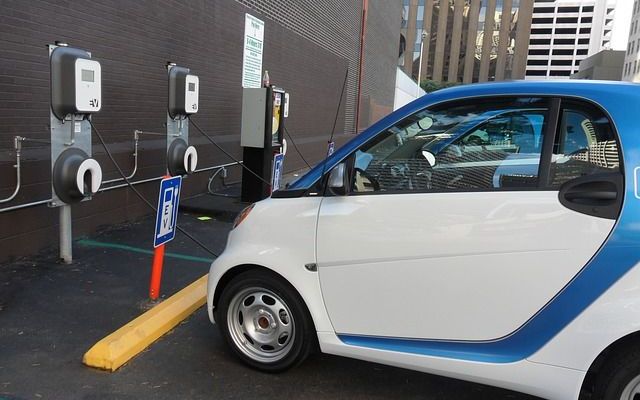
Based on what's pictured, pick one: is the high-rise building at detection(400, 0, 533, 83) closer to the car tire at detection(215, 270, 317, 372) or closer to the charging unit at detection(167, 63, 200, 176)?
the charging unit at detection(167, 63, 200, 176)

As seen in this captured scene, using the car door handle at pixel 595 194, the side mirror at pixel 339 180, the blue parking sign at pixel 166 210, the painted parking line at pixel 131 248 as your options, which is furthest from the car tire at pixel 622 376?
the painted parking line at pixel 131 248

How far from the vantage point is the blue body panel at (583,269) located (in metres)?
2.45

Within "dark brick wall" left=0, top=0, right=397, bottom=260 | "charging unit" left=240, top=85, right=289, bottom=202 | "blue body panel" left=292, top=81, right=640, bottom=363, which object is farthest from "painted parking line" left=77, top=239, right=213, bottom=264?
"blue body panel" left=292, top=81, right=640, bottom=363

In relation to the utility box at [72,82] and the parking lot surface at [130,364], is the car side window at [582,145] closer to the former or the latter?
the parking lot surface at [130,364]

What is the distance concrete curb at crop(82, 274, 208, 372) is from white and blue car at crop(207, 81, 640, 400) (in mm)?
809

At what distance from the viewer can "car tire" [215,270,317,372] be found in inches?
128

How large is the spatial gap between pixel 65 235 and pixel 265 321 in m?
2.71

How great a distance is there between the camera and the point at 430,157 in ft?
9.91

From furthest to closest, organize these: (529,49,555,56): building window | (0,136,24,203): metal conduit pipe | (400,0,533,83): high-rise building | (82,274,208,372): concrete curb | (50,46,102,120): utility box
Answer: (529,49,555,56): building window < (400,0,533,83): high-rise building < (0,136,24,203): metal conduit pipe < (50,46,102,120): utility box < (82,274,208,372): concrete curb

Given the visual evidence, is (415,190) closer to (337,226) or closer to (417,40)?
(337,226)

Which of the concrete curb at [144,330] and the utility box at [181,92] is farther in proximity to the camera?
the utility box at [181,92]

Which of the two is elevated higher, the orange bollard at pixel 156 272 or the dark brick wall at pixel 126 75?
the dark brick wall at pixel 126 75

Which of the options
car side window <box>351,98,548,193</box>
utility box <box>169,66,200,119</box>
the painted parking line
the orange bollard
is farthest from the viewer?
utility box <box>169,66,200,119</box>

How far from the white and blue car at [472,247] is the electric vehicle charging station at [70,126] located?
223 centimetres
